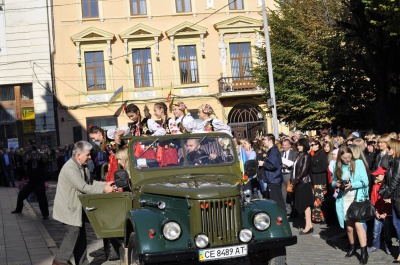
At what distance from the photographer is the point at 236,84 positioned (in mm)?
40750

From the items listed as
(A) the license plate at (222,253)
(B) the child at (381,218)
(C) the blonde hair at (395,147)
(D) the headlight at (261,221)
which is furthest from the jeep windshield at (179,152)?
(B) the child at (381,218)

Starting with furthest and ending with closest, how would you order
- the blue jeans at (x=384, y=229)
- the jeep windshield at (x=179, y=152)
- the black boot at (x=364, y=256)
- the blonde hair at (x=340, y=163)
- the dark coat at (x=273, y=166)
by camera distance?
the dark coat at (x=273, y=166), the blue jeans at (x=384, y=229), the blonde hair at (x=340, y=163), the black boot at (x=364, y=256), the jeep windshield at (x=179, y=152)

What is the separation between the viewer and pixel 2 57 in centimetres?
3941

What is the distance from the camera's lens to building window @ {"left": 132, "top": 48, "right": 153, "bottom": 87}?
1597 inches

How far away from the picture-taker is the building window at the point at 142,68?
40.6 metres

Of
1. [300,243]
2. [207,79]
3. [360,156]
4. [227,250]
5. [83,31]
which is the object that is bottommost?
[300,243]

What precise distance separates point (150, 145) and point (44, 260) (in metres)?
3.27

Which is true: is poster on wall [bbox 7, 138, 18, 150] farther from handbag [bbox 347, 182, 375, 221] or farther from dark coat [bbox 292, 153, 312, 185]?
handbag [bbox 347, 182, 375, 221]

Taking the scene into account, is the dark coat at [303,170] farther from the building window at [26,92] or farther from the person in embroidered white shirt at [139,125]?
the building window at [26,92]

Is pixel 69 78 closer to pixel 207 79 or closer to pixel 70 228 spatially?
pixel 207 79

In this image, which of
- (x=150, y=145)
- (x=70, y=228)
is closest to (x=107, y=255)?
(x=70, y=228)

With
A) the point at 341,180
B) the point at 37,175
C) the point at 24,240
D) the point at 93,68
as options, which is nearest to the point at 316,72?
the point at 37,175

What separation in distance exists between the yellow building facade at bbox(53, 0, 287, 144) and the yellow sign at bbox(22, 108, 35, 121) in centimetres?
151

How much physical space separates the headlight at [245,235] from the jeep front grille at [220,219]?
6cm
